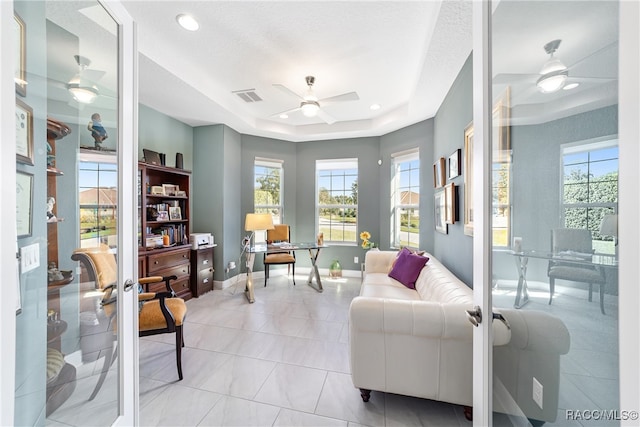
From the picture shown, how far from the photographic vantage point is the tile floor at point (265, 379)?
1559 millimetres

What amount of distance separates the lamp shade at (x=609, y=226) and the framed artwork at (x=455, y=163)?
82.5 inches

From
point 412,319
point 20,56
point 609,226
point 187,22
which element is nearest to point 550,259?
point 609,226

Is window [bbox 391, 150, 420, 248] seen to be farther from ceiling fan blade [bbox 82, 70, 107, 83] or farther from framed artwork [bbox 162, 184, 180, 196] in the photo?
ceiling fan blade [bbox 82, 70, 107, 83]

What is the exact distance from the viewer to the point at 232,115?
3.75 metres

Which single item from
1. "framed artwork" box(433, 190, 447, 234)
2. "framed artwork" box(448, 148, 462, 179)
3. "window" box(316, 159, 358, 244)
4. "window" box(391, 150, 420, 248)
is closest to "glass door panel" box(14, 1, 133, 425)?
"framed artwork" box(448, 148, 462, 179)

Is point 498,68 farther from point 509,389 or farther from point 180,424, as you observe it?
point 180,424

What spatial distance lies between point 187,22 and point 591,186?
110 inches

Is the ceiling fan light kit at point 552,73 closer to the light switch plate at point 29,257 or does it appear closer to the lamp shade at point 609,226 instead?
the lamp shade at point 609,226

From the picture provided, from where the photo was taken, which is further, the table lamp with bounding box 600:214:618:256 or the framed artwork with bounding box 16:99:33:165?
the framed artwork with bounding box 16:99:33:165

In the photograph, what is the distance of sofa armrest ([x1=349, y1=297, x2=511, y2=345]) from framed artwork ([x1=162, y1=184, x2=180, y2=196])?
10.6 ft

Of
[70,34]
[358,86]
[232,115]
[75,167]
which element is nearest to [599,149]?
[75,167]

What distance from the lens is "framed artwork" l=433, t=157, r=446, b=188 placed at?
10.00 feet

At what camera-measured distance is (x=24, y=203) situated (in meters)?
0.85

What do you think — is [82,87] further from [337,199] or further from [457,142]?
[337,199]
